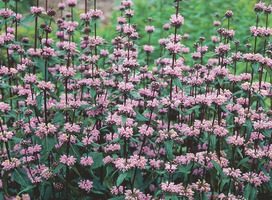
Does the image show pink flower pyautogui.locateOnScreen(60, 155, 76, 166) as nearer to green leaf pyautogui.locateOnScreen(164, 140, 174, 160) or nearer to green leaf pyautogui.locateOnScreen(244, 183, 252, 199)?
green leaf pyautogui.locateOnScreen(164, 140, 174, 160)

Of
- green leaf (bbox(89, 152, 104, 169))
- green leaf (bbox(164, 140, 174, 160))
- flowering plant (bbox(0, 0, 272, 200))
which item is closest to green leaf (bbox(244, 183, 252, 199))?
flowering plant (bbox(0, 0, 272, 200))

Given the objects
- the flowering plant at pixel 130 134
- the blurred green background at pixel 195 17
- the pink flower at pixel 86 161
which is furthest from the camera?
the blurred green background at pixel 195 17

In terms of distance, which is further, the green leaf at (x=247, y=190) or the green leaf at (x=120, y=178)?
the green leaf at (x=247, y=190)

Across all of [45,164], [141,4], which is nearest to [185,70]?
[45,164]

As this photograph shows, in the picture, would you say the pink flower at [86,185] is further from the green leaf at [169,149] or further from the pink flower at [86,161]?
the green leaf at [169,149]

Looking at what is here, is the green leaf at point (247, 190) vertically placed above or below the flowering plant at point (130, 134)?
below

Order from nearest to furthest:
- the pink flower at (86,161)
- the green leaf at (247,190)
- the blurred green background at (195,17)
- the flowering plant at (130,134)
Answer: the flowering plant at (130,134)
the green leaf at (247,190)
the pink flower at (86,161)
the blurred green background at (195,17)

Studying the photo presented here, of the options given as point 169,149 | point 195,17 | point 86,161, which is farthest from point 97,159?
point 195,17

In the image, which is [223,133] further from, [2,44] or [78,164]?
[2,44]

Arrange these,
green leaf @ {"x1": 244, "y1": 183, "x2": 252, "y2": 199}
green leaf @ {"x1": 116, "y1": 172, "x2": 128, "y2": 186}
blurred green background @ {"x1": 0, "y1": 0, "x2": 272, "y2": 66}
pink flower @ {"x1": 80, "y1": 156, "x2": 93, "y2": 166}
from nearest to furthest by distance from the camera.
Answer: green leaf @ {"x1": 116, "y1": 172, "x2": 128, "y2": 186} → green leaf @ {"x1": 244, "y1": 183, "x2": 252, "y2": 199} → pink flower @ {"x1": 80, "y1": 156, "x2": 93, "y2": 166} → blurred green background @ {"x1": 0, "y1": 0, "x2": 272, "y2": 66}

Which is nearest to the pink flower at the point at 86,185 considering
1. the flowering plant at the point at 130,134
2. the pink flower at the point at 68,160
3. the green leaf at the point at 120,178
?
the flowering plant at the point at 130,134

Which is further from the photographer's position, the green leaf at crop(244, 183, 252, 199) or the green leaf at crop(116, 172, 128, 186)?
the green leaf at crop(244, 183, 252, 199)

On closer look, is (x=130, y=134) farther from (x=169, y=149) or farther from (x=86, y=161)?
(x=86, y=161)

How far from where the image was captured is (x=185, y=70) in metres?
4.57
